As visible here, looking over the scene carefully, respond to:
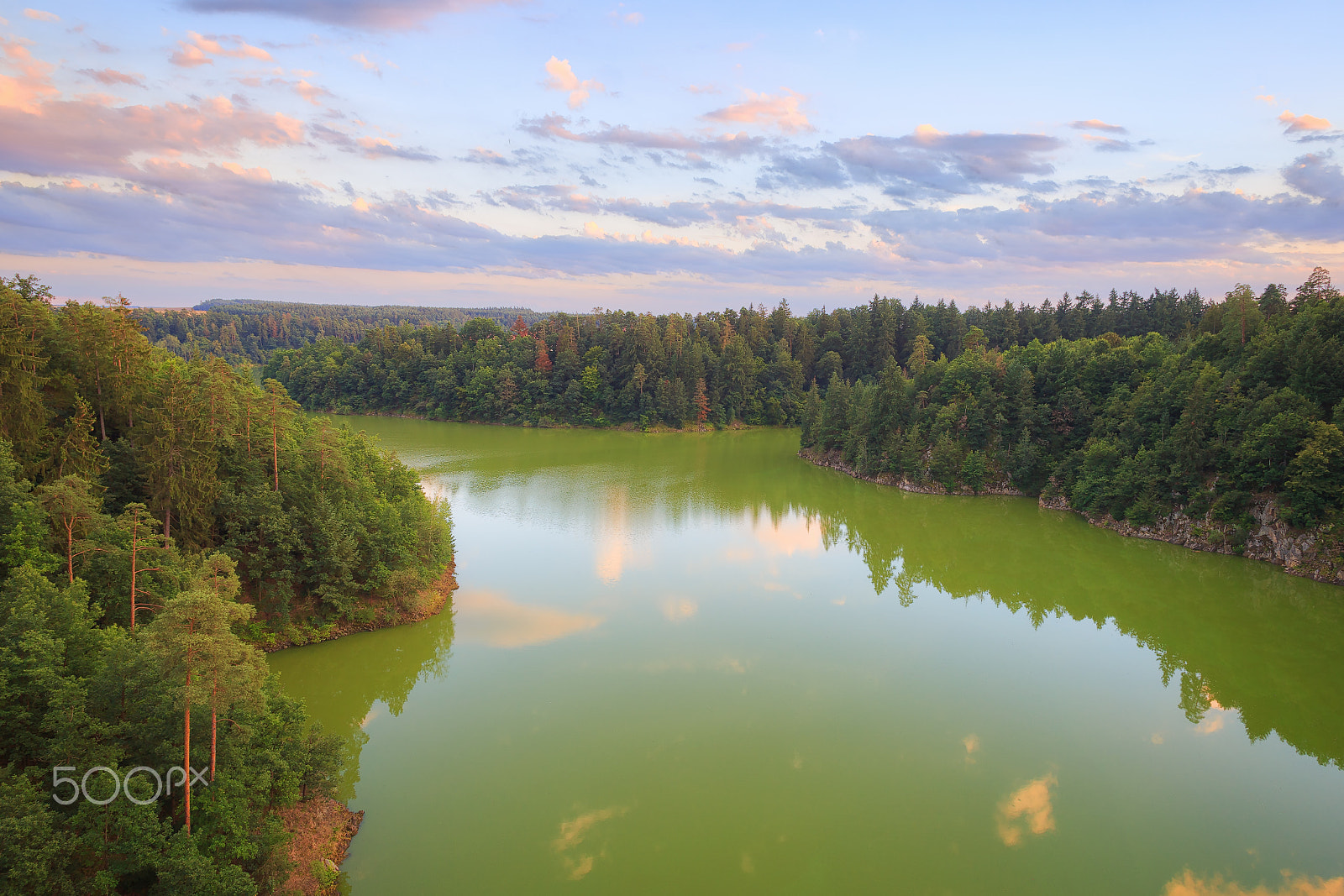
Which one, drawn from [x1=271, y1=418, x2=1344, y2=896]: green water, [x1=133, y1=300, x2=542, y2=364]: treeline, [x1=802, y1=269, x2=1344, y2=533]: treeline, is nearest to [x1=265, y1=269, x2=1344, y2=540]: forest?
[x1=802, y1=269, x2=1344, y2=533]: treeline

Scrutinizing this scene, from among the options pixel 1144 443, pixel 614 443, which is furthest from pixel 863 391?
Answer: pixel 614 443

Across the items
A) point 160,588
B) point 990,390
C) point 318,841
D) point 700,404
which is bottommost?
point 318,841

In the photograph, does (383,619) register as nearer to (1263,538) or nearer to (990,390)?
(1263,538)

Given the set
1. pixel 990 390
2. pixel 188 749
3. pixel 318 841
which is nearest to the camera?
pixel 188 749

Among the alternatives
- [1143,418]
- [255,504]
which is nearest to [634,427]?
[1143,418]

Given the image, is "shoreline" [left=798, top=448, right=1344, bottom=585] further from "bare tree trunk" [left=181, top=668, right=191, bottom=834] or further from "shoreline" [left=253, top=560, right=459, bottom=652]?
"bare tree trunk" [left=181, top=668, right=191, bottom=834]
